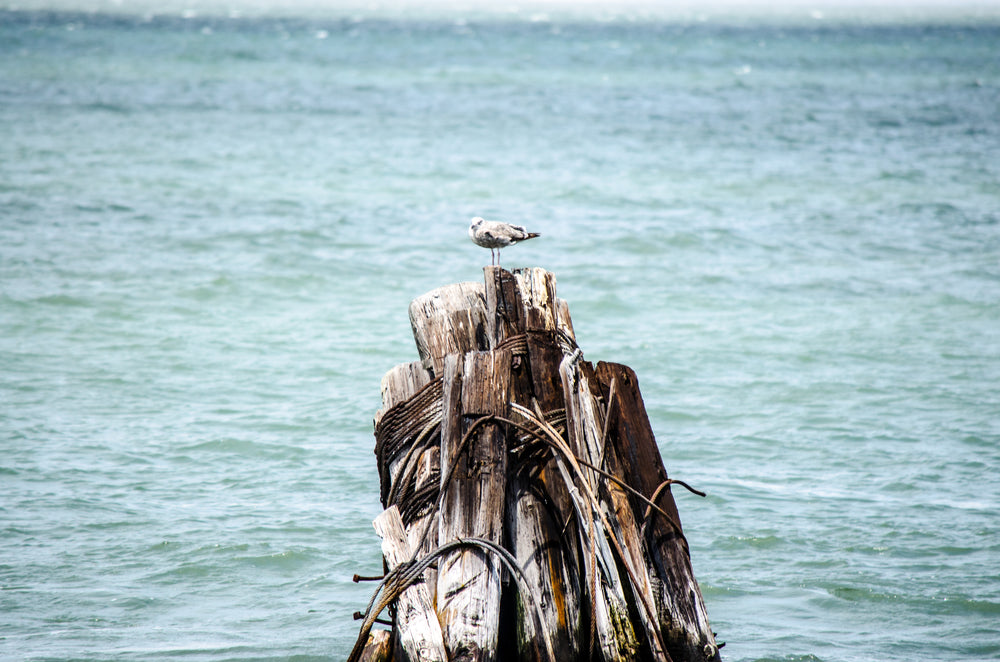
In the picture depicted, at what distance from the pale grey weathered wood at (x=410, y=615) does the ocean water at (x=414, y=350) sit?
146 cm

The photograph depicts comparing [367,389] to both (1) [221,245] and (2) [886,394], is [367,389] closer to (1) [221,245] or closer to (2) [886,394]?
(2) [886,394]

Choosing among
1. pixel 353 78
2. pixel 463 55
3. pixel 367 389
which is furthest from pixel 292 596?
pixel 463 55

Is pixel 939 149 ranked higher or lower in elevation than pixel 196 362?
higher

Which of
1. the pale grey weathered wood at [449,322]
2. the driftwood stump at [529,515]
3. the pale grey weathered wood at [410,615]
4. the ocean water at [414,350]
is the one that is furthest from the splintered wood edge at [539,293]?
the ocean water at [414,350]

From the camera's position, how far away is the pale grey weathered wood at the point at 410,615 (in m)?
3.23

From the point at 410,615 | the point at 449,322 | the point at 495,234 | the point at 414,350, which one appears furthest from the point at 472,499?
the point at 414,350

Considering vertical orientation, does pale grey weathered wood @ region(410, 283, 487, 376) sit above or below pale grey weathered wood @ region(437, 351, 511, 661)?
above

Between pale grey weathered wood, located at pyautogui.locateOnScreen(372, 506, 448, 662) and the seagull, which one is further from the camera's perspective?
the seagull

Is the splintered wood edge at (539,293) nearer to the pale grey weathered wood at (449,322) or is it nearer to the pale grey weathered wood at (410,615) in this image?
the pale grey weathered wood at (449,322)

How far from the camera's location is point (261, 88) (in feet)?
109

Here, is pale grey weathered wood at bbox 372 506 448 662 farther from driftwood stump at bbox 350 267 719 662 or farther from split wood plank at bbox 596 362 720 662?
split wood plank at bbox 596 362 720 662

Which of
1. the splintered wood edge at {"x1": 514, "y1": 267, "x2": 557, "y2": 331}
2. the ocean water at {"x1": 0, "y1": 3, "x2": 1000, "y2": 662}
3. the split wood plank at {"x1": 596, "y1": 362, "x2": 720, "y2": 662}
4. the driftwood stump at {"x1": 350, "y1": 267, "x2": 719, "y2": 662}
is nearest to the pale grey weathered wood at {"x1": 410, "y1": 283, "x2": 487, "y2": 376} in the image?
the driftwood stump at {"x1": 350, "y1": 267, "x2": 719, "y2": 662}

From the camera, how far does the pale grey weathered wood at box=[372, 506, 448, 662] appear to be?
3.23 m

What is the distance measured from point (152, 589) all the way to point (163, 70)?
35.6m
